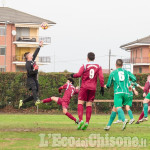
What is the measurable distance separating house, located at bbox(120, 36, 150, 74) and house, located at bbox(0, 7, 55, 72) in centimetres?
1831

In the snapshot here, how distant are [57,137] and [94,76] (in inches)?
137

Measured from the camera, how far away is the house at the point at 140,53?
85.1 metres

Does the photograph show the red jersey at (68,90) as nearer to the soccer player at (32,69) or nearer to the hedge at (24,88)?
the soccer player at (32,69)

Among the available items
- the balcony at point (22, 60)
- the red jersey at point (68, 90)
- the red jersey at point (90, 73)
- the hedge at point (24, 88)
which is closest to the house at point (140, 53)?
the balcony at point (22, 60)

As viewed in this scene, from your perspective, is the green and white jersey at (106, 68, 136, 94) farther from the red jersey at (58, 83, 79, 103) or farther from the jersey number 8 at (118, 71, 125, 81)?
the red jersey at (58, 83, 79, 103)

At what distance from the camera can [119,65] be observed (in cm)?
1455

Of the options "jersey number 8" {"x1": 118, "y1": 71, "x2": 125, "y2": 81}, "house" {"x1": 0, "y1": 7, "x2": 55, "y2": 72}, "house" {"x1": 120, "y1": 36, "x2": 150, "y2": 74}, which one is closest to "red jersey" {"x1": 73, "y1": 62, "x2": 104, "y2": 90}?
"jersey number 8" {"x1": 118, "y1": 71, "x2": 125, "y2": 81}

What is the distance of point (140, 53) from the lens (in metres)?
86.8

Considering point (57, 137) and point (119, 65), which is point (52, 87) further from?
point (57, 137)

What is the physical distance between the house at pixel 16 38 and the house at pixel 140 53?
18313mm

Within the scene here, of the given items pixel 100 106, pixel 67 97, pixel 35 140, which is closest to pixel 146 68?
pixel 100 106

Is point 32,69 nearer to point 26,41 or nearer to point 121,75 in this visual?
point 121,75

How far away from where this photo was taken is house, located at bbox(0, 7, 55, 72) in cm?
7262

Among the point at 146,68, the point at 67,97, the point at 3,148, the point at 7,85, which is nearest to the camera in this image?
the point at 3,148
